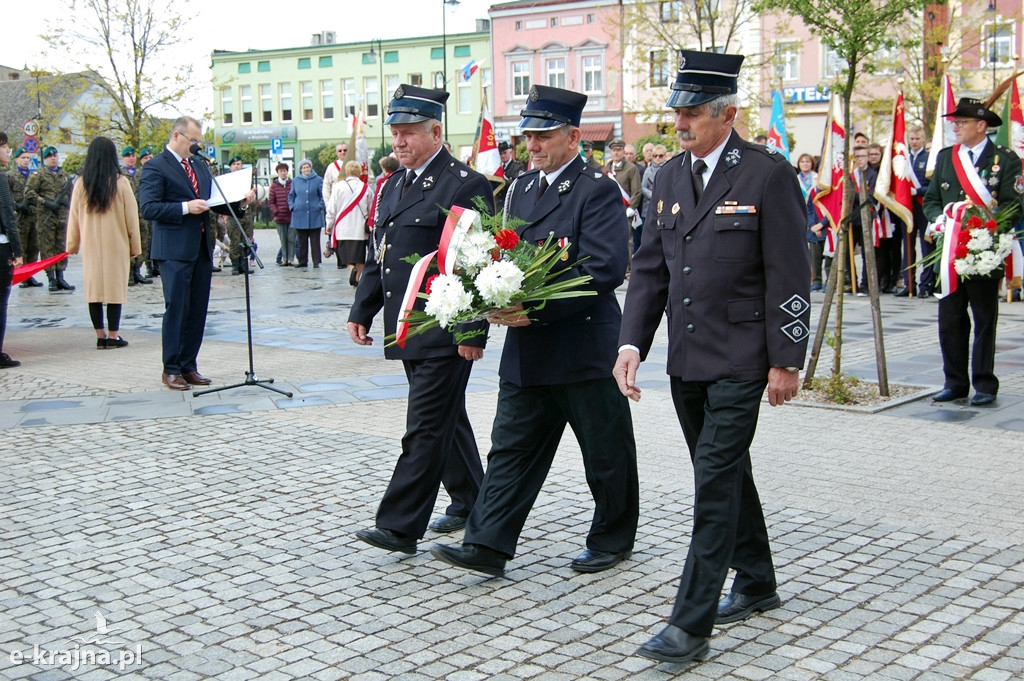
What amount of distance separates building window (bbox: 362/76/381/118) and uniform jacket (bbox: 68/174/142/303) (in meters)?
65.9

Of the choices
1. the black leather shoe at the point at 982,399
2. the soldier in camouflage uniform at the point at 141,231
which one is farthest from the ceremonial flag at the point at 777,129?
the soldier in camouflage uniform at the point at 141,231

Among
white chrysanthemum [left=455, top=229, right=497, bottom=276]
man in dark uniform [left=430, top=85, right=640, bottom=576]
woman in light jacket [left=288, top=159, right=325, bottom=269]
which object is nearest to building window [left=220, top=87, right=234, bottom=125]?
woman in light jacket [left=288, top=159, right=325, bottom=269]

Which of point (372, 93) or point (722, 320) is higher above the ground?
point (372, 93)

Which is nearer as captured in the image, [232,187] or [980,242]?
[980,242]

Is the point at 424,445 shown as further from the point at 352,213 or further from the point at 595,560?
the point at 352,213

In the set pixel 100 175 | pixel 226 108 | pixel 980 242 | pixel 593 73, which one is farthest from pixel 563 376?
pixel 226 108

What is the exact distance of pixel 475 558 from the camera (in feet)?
16.1

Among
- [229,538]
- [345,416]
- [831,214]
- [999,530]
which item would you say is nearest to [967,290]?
[831,214]

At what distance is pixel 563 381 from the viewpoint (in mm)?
4965

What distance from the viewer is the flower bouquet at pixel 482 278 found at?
4438 mm

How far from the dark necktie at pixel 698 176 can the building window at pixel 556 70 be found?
2337 inches

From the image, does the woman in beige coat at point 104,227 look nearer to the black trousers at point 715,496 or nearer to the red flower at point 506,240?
the red flower at point 506,240

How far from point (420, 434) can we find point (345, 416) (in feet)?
11.4

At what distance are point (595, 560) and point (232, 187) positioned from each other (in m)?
5.96
